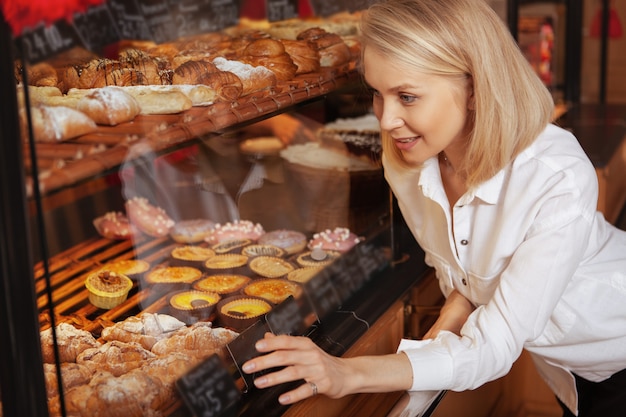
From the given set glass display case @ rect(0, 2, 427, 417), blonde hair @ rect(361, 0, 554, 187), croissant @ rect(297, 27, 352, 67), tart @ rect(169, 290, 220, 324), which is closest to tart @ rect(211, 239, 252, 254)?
glass display case @ rect(0, 2, 427, 417)

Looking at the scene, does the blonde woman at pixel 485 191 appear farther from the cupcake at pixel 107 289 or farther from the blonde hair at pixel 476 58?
the cupcake at pixel 107 289

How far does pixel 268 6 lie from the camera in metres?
2.58

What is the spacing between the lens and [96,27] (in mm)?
1474

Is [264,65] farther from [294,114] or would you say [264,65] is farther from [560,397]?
[560,397]

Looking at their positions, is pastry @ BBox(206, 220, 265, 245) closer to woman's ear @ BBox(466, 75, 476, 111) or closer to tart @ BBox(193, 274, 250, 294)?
tart @ BBox(193, 274, 250, 294)

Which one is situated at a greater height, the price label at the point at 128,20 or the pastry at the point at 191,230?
the price label at the point at 128,20

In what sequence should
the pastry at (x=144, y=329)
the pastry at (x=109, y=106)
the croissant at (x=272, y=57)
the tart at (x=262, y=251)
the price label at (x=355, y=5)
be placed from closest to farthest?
the pastry at (x=109, y=106) < the pastry at (x=144, y=329) < the croissant at (x=272, y=57) < the tart at (x=262, y=251) < the price label at (x=355, y=5)

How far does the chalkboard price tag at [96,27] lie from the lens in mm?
1381

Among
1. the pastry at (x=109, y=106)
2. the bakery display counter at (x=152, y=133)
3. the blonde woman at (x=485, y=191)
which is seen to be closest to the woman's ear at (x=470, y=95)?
the blonde woman at (x=485, y=191)

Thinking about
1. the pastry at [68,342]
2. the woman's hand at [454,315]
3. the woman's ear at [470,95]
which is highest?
the woman's ear at [470,95]

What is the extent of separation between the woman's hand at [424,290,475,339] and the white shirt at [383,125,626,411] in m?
0.03

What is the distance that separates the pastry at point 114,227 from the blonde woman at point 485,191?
0.75 meters

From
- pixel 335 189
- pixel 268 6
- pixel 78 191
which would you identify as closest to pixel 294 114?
pixel 335 189

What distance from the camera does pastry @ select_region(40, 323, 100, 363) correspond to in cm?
149
